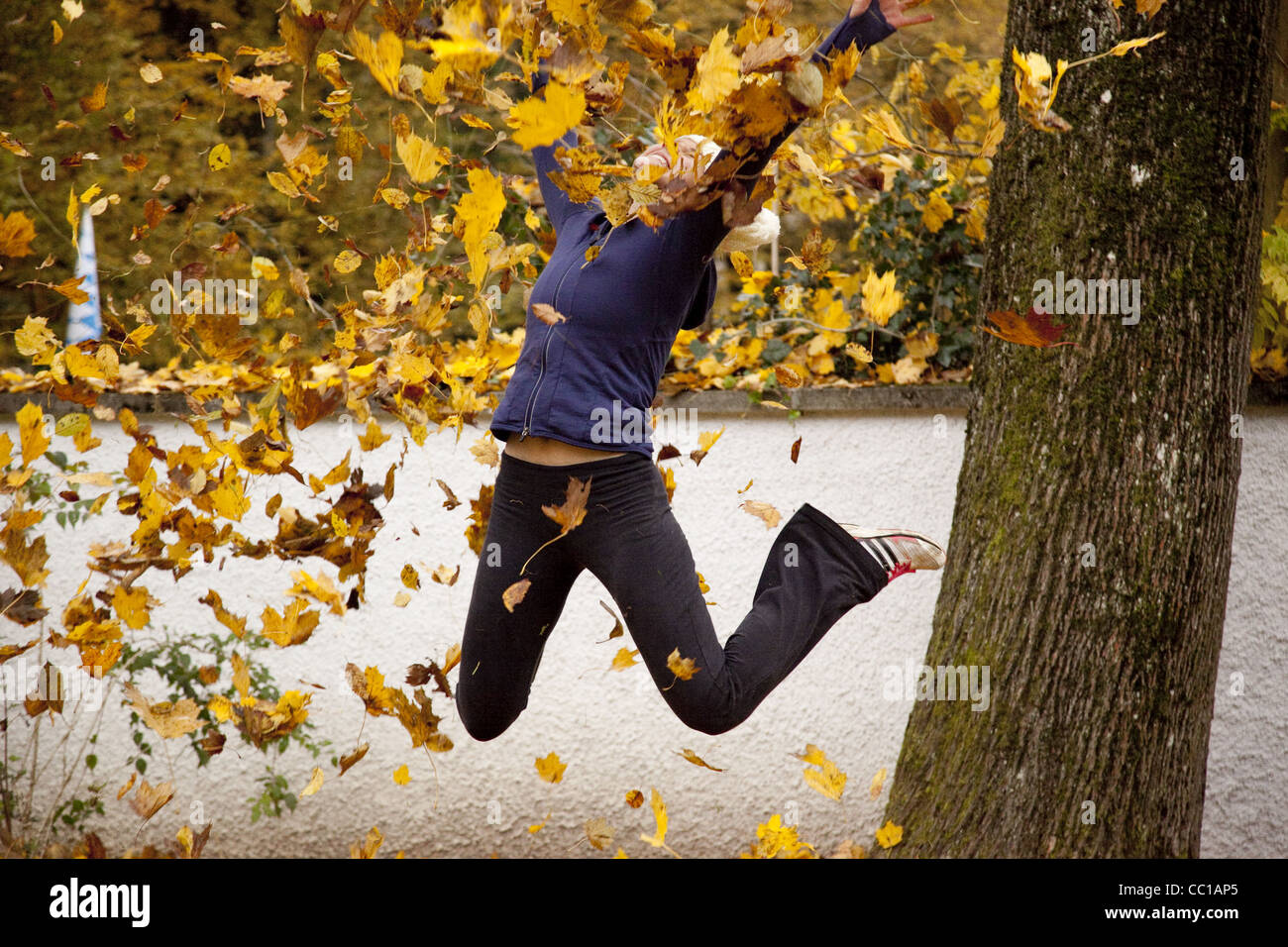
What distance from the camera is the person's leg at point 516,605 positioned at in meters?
1.93

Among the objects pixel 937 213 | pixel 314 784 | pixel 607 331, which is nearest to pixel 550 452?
pixel 607 331

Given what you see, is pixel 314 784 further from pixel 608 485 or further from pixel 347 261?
pixel 608 485

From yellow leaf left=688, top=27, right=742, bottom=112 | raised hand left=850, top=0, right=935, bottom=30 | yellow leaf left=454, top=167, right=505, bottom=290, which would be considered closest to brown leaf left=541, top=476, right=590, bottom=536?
yellow leaf left=454, top=167, right=505, bottom=290

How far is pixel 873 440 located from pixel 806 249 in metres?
1.38

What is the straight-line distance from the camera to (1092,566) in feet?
7.30

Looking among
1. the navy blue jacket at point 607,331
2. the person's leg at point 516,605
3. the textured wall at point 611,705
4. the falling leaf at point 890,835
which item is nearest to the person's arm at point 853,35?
the navy blue jacket at point 607,331

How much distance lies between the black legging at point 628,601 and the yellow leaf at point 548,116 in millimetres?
640

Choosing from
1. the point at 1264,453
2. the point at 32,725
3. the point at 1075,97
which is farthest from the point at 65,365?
the point at 1264,453

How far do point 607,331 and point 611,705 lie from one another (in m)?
1.83

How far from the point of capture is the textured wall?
3.34 m

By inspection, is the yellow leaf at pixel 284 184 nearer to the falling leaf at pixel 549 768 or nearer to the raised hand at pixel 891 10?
the raised hand at pixel 891 10

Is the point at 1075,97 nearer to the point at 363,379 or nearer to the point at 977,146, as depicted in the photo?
the point at 977,146

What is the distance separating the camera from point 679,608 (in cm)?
192

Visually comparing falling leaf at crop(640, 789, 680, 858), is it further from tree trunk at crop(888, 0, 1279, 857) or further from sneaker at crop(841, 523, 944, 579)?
sneaker at crop(841, 523, 944, 579)
